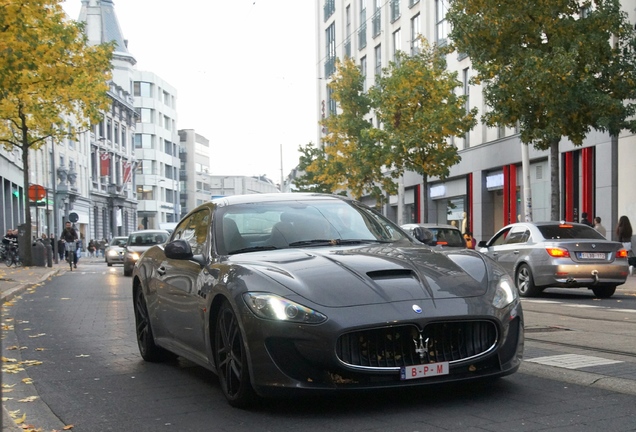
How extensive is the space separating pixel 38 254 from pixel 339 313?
3412cm

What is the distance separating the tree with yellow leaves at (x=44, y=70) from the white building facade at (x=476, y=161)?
42.5 feet

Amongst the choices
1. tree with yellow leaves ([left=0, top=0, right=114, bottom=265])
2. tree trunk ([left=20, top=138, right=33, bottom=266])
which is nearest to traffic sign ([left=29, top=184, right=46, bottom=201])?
tree trunk ([left=20, top=138, right=33, bottom=266])

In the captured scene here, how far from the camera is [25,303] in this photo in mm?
16516

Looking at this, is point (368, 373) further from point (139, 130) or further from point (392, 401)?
point (139, 130)

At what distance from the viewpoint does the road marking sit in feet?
21.1

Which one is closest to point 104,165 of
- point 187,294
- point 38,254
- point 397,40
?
point 397,40

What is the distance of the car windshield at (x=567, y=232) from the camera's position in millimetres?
15852

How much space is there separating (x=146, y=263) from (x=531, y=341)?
3.58m

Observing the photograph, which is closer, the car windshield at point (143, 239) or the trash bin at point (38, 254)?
the car windshield at point (143, 239)

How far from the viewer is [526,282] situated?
53.2 ft

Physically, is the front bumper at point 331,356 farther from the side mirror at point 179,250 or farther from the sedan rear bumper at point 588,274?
the sedan rear bumper at point 588,274

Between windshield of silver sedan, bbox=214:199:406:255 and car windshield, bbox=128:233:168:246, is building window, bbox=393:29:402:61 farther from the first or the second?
windshield of silver sedan, bbox=214:199:406:255

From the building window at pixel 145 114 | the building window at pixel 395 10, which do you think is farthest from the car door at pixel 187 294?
the building window at pixel 145 114

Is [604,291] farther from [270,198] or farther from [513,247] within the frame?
[270,198]
